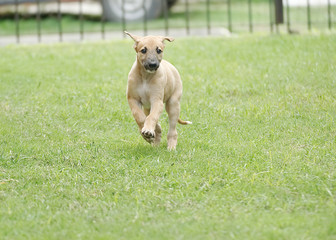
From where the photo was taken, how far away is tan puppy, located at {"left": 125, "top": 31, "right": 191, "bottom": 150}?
6.22m

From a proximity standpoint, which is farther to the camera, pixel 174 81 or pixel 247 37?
pixel 247 37

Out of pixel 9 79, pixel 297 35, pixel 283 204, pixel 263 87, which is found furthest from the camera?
pixel 297 35

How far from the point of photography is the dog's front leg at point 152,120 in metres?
6.08

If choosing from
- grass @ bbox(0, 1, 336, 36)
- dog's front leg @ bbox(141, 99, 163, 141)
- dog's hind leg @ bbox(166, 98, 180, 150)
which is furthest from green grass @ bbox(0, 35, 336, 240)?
grass @ bbox(0, 1, 336, 36)

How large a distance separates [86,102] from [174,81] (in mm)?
2160

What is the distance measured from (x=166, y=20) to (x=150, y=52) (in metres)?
6.78

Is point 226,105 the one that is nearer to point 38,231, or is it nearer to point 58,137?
point 58,137

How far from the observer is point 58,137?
709 cm

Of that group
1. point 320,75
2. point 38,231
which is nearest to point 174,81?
point 38,231

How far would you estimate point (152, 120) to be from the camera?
6.21m

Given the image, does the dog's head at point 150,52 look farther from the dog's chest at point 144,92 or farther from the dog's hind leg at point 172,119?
the dog's hind leg at point 172,119

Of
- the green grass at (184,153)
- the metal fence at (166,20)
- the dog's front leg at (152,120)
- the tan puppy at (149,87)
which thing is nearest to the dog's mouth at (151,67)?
the tan puppy at (149,87)

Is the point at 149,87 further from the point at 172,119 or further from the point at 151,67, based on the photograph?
the point at 172,119

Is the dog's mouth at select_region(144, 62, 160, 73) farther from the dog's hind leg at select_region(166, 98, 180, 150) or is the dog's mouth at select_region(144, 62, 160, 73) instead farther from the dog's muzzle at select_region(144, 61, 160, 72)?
the dog's hind leg at select_region(166, 98, 180, 150)
